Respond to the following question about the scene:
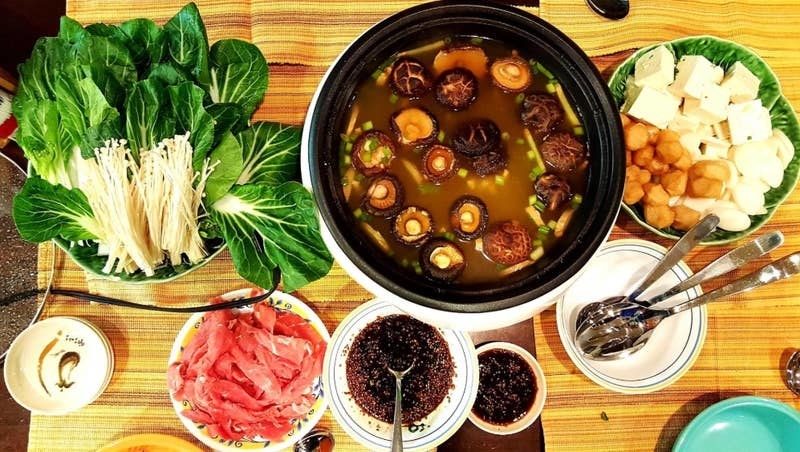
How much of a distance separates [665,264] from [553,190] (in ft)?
1.63

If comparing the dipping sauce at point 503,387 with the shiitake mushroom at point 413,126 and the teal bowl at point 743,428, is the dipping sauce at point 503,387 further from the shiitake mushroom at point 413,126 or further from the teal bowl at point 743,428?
the shiitake mushroom at point 413,126

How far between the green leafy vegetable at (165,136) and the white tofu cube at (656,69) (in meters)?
1.23

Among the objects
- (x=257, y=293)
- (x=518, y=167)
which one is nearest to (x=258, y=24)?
(x=257, y=293)

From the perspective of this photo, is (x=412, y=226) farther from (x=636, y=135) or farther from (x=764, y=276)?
(x=764, y=276)

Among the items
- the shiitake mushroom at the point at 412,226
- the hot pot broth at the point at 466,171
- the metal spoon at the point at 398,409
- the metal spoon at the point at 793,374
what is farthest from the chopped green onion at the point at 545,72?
the metal spoon at the point at 793,374

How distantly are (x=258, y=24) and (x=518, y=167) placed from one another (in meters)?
1.23

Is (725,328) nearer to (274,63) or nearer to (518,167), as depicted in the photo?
(518,167)

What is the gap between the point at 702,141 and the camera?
6.78ft

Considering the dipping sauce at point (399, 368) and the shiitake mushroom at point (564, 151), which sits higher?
the shiitake mushroom at point (564, 151)

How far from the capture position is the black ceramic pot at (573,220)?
1508 mm

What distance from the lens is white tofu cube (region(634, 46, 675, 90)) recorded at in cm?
197

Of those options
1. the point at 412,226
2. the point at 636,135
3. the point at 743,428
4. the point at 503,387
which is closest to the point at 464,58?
the point at 412,226

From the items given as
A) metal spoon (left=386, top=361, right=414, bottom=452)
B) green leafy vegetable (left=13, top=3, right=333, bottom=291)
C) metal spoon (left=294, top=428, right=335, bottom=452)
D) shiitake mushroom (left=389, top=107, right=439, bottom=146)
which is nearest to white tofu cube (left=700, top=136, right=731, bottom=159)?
shiitake mushroom (left=389, top=107, right=439, bottom=146)

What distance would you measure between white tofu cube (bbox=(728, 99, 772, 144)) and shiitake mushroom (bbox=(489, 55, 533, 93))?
2.77 feet
